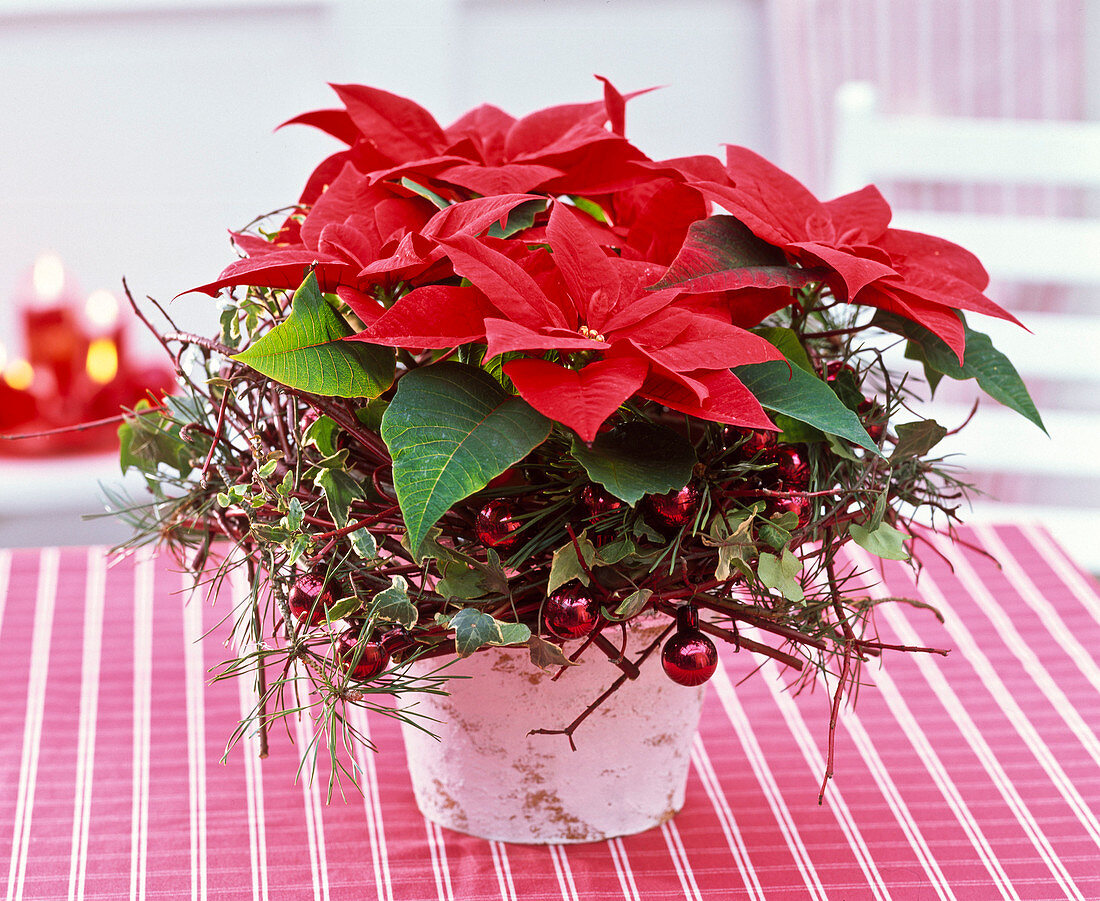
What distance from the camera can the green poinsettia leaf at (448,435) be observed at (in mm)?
322

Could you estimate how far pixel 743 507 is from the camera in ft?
1.27

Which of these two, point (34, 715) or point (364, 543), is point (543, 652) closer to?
point (364, 543)

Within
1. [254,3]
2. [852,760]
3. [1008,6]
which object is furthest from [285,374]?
[1008,6]

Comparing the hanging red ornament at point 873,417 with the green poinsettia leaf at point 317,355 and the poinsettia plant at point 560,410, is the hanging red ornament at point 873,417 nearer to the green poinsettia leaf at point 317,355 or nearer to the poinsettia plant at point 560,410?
the poinsettia plant at point 560,410

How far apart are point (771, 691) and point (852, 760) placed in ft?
→ 0.24

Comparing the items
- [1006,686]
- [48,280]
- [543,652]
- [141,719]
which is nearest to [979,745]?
[1006,686]

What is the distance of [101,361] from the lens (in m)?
1.24

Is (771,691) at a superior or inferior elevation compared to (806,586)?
inferior

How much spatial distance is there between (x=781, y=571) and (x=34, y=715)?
0.38 m

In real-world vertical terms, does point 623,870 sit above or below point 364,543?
below

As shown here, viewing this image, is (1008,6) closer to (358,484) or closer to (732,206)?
(732,206)

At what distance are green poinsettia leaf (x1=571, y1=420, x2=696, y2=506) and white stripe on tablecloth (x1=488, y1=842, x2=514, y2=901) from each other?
0.57ft

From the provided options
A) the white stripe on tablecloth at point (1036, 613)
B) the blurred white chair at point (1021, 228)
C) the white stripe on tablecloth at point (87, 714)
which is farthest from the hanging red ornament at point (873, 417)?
the blurred white chair at point (1021, 228)

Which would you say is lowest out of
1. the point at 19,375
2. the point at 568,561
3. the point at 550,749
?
the point at 19,375
